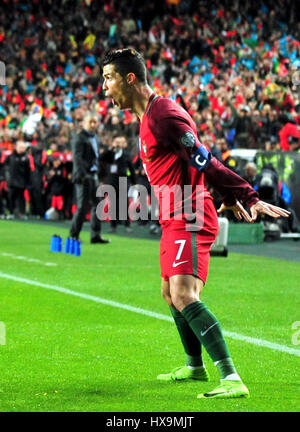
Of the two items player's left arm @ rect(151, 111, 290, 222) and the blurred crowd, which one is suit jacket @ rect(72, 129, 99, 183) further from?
player's left arm @ rect(151, 111, 290, 222)

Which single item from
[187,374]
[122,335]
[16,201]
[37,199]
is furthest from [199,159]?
[37,199]

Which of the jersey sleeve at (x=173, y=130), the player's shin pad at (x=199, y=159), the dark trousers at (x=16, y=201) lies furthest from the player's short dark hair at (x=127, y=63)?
the dark trousers at (x=16, y=201)

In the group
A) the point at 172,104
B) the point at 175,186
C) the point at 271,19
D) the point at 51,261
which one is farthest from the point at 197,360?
Answer: the point at 271,19

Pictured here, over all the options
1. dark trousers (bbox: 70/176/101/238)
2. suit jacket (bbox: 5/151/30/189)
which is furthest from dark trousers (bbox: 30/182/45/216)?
dark trousers (bbox: 70/176/101/238)

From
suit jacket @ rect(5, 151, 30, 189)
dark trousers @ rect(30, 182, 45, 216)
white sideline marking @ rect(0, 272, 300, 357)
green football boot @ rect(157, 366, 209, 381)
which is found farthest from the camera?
dark trousers @ rect(30, 182, 45, 216)

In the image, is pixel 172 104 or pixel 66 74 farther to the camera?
pixel 66 74

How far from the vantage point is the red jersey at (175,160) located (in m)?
6.20

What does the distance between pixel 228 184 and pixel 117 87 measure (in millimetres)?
896

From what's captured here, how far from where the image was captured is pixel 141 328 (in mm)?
9305

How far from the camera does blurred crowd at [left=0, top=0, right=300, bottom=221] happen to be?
24.0 m

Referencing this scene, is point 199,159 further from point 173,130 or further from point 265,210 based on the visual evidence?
point 265,210
